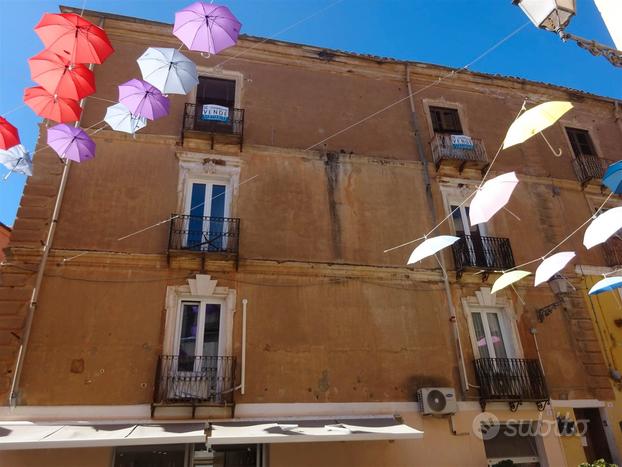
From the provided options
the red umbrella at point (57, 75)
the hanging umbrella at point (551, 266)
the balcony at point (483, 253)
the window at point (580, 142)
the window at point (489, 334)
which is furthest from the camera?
the window at point (580, 142)

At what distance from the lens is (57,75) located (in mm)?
6711

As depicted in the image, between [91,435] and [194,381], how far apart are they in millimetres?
1939

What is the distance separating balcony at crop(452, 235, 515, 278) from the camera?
34.4 feet

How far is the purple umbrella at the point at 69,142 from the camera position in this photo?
7.93m

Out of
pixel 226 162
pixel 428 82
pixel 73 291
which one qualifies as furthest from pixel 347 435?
pixel 428 82

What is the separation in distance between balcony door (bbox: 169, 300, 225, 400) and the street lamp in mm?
7158

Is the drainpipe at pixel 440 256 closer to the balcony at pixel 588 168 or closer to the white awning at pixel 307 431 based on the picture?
the white awning at pixel 307 431

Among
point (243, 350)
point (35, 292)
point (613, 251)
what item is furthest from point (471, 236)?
point (35, 292)

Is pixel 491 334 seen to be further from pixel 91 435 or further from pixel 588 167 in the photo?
pixel 91 435

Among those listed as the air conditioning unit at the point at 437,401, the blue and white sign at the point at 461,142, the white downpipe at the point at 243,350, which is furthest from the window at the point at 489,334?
the white downpipe at the point at 243,350

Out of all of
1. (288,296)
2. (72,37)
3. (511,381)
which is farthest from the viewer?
(511,381)

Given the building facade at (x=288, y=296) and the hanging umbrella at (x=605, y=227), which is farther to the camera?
the building facade at (x=288, y=296)

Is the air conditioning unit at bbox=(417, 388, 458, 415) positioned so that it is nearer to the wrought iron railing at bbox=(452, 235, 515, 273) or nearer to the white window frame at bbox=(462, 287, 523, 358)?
the white window frame at bbox=(462, 287, 523, 358)

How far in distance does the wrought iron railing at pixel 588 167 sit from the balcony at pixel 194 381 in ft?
36.6
